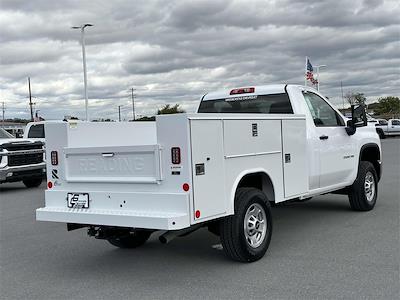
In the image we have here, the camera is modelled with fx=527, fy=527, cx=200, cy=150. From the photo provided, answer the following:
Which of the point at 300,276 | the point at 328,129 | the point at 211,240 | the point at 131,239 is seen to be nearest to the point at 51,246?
the point at 131,239

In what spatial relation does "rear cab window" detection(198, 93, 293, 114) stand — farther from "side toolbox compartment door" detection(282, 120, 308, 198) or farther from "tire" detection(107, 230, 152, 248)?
"tire" detection(107, 230, 152, 248)

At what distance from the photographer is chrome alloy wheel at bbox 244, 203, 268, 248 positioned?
19.6 feet

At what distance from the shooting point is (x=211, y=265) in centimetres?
598

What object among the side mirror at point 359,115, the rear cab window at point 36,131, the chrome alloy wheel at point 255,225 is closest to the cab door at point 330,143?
the side mirror at point 359,115

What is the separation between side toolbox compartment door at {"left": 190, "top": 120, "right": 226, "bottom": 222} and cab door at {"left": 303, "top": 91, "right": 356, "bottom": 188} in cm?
255

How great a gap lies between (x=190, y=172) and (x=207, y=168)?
252 millimetres

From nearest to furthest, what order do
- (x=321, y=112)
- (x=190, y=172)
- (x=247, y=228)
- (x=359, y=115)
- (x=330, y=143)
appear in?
(x=190, y=172) → (x=247, y=228) → (x=330, y=143) → (x=321, y=112) → (x=359, y=115)

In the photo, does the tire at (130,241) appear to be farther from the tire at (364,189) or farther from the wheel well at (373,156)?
the wheel well at (373,156)

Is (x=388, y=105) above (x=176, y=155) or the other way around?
above

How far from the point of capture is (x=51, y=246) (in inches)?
290

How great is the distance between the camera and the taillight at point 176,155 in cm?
520

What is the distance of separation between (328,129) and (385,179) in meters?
6.53

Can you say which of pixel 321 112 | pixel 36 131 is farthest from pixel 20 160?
pixel 321 112

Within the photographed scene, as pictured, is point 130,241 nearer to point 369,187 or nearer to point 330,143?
point 330,143
